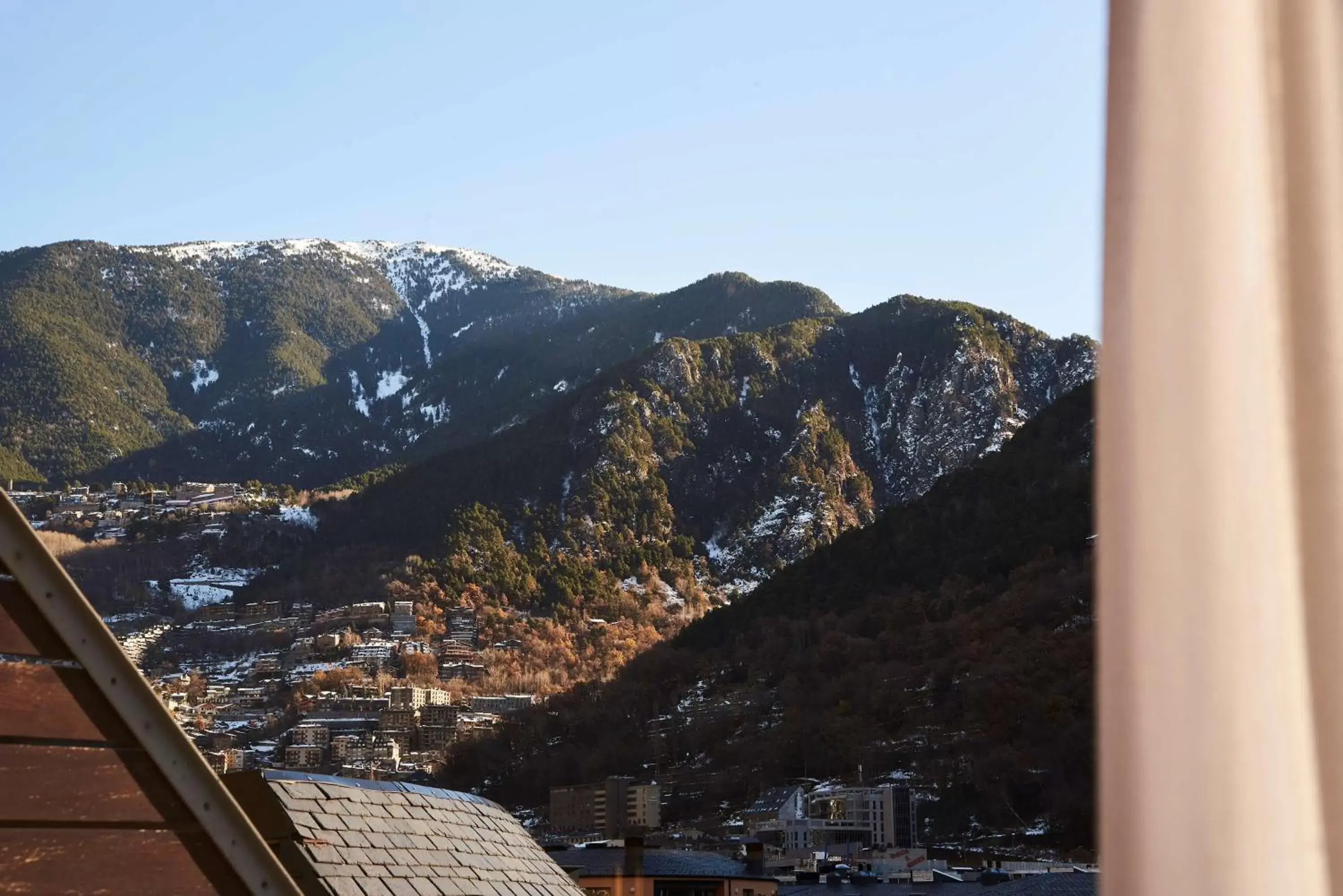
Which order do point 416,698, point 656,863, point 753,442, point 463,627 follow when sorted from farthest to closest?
point 753,442 < point 463,627 < point 416,698 < point 656,863

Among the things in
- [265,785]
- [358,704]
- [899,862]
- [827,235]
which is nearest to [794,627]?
[358,704]

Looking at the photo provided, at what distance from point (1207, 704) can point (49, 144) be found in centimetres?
1127

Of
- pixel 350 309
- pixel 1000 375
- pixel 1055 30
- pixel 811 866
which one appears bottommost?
pixel 811 866

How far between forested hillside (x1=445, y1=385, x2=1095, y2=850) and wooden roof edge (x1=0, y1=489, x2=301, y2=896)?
2913 centimetres

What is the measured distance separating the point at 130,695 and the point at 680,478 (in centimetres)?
6246

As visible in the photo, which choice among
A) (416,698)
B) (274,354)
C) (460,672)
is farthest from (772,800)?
(274,354)

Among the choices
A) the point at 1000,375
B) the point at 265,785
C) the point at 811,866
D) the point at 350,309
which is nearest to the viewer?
the point at 265,785

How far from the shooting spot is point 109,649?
102 centimetres

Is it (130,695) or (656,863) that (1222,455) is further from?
(656,863)

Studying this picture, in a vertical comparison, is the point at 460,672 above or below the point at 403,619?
below

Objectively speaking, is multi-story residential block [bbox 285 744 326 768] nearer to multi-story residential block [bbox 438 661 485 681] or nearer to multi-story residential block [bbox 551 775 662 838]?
multi-story residential block [bbox 551 775 662 838]

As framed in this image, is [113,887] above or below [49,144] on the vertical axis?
below

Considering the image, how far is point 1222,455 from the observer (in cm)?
73

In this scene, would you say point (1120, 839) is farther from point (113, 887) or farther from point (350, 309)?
point (350, 309)
